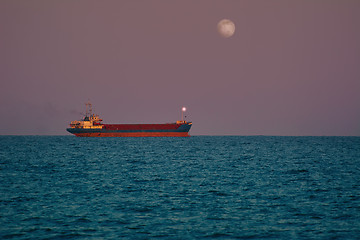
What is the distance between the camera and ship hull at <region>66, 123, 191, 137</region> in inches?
6270

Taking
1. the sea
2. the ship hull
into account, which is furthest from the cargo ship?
the sea

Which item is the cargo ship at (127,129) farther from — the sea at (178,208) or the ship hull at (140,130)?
the sea at (178,208)

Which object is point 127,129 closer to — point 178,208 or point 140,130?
point 140,130

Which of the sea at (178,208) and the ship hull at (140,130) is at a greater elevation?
the ship hull at (140,130)

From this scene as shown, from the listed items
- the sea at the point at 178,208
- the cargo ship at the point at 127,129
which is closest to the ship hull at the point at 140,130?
the cargo ship at the point at 127,129

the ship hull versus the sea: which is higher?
the ship hull

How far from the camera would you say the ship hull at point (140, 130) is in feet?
522

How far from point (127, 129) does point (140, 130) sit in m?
6.64

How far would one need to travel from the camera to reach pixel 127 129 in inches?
6403

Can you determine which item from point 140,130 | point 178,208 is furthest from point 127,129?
point 178,208

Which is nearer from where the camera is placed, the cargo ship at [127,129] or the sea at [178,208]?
the sea at [178,208]

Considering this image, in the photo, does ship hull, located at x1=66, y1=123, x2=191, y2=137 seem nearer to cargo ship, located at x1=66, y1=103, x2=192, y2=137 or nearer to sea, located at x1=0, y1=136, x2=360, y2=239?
cargo ship, located at x1=66, y1=103, x2=192, y2=137

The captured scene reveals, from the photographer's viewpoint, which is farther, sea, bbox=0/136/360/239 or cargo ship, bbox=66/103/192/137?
cargo ship, bbox=66/103/192/137

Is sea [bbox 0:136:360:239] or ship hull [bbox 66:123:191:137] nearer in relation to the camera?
sea [bbox 0:136:360:239]
